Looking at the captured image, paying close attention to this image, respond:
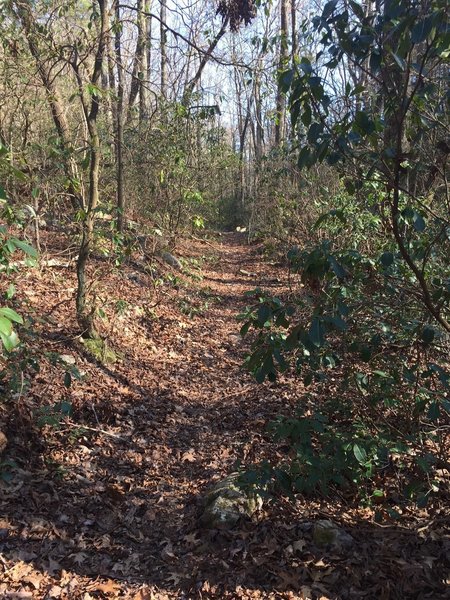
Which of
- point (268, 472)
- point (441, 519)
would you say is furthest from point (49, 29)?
point (441, 519)

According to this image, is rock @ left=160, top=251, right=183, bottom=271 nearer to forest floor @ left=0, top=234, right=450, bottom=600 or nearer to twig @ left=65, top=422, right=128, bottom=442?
forest floor @ left=0, top=234, right=450, bottom=600

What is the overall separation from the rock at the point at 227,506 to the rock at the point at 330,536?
0.51 metres

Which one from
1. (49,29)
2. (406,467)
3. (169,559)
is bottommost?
(169,559)

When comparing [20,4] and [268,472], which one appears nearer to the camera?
[268,472]

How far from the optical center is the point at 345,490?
3891mm

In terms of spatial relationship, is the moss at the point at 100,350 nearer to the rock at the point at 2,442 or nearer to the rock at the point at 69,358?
the rock at the point at 69,358

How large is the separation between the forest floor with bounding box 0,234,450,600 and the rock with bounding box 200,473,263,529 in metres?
0.07

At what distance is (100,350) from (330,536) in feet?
12.3

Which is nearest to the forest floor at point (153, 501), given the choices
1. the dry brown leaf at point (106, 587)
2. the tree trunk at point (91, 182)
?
the dry brown leaf at point (106, 587)

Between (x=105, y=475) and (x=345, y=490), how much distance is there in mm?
2080

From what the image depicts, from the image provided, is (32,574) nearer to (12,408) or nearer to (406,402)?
(12,408)

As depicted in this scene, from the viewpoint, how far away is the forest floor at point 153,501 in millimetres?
3000

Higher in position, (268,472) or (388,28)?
(388,28)

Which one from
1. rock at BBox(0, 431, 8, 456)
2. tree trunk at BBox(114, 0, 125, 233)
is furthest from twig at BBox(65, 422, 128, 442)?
tree trunk at BBox(114, 0, 125, 233)
